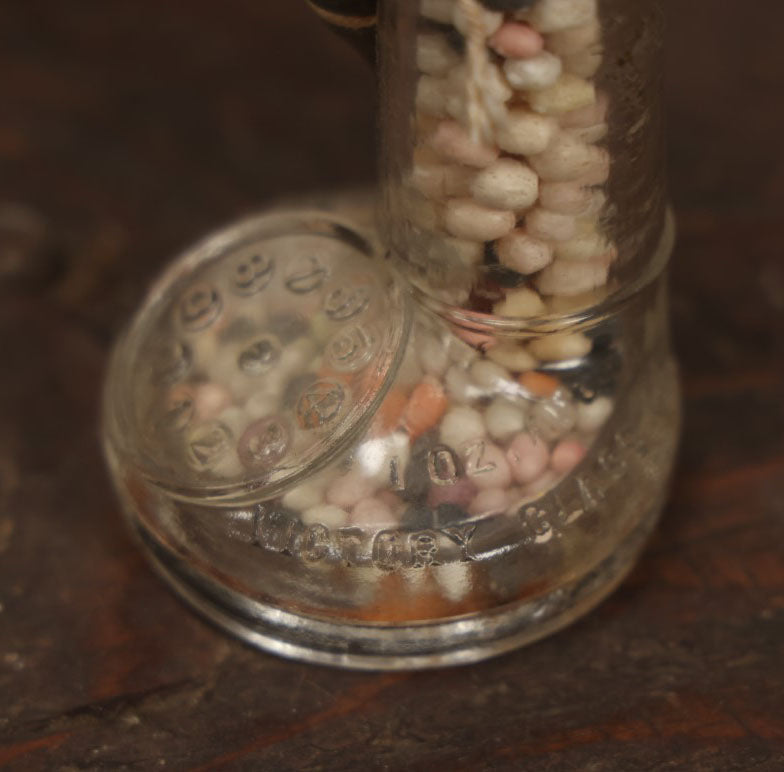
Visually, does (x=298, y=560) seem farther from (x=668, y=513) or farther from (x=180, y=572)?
(x=668, y=513)

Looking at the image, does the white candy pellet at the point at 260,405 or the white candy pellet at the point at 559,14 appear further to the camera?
the white candy pellet at the point at 260,405

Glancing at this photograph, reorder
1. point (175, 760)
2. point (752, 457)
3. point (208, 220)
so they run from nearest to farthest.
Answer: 1. point (175, 760)
2. point (752, 457)
3. point (208, 220)

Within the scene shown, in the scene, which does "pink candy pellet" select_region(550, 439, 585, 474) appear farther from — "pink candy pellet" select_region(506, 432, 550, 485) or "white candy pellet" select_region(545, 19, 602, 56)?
"white candy pellet" select_region(545, 19, 602, 56)

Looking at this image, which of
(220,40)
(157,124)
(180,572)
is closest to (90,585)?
(180,572)

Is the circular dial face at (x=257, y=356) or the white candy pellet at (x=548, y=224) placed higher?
the white candy pellet at (x=548, y=224)

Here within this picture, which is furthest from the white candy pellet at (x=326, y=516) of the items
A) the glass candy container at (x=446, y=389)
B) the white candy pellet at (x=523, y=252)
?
the white candy pellet at (x=523, y=252)

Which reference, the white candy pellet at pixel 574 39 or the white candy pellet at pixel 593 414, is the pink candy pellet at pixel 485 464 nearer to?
the white candy pellet at pixel 593 414

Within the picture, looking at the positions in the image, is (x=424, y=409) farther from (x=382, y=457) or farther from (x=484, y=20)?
(x=484, y=20)
